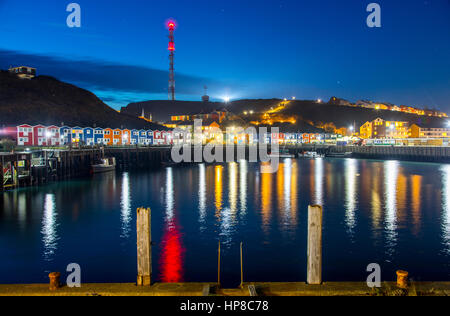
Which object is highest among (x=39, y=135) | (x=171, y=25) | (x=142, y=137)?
(x=171, y=25)

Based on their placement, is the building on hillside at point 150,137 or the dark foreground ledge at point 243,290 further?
the building on hillside at point 150,137

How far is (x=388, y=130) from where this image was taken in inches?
5999

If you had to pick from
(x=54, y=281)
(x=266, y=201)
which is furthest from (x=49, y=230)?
(x=266, y=201)

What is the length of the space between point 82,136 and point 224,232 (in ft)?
217

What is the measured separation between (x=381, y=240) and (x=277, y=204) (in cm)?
1293

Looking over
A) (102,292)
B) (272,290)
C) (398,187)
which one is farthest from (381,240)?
(398,187)

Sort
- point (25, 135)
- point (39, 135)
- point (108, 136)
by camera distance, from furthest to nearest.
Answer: point (108, 136) → point (39, 135) → point (25, 135)

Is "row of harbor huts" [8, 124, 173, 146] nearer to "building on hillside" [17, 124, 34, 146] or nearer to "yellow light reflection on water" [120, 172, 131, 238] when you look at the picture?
"building on hillside" [17, 124, 34, 146]

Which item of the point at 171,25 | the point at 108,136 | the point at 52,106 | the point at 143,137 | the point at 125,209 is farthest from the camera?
the point at 171,25

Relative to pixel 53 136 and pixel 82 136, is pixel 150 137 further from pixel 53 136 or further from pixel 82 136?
pixel 53 136

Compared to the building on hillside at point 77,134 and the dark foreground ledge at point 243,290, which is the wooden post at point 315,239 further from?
the building on hillside at point 77,134

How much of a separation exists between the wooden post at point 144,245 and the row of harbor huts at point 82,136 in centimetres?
5962

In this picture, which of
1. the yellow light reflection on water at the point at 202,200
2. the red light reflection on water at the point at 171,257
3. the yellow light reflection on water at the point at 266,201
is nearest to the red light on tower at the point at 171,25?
the yellow light reflection on water at the point at 266,201

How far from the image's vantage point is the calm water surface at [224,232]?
15.4 meters
